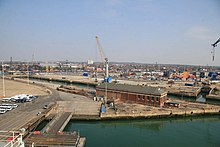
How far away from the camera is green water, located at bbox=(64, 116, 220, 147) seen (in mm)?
13047

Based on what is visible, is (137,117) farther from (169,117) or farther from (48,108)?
(48,108)

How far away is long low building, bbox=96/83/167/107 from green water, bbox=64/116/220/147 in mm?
2798

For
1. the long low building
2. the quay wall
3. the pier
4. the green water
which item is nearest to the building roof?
the long low building

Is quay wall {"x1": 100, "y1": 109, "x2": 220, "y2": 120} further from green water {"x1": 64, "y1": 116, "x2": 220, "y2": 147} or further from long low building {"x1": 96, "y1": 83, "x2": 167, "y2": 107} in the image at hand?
long low building {"x1": 96, "y1": 83, "x2": 167, "y2": 107}

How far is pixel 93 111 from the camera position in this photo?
59.6 feet

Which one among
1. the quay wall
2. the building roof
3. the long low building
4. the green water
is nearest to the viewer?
the green water

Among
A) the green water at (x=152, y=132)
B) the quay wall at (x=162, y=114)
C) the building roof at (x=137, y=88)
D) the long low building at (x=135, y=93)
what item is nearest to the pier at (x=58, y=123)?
the green water at (x=152, y=132)

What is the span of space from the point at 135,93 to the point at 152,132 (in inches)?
248

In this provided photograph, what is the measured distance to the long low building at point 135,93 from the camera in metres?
20.2

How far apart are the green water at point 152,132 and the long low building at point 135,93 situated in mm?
2798

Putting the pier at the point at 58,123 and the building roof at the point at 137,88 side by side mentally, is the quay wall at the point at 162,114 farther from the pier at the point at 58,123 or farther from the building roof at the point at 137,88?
the pier at the point at 58,123

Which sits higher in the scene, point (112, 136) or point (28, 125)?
point (28, 125)

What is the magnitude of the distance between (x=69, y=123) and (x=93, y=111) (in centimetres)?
276

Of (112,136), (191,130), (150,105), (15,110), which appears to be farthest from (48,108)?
(191,130)
